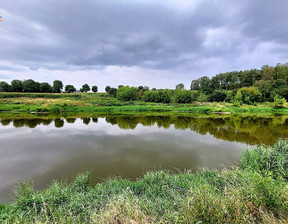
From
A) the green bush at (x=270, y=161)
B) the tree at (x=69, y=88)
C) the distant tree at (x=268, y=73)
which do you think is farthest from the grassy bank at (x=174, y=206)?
the tree at (x=69, y=88)

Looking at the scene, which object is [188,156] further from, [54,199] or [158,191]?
[54,199]

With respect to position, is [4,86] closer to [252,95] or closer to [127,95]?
[127,95]

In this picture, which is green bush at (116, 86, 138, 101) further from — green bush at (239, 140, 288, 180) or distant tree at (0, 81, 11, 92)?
green bush at (239, 140, 288, 180)

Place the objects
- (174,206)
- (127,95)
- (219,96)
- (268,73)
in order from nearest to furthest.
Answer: (174,206)
(219,96)
(127,95)
(268,73)

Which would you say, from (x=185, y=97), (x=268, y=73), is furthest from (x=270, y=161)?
(x=268, y=73)

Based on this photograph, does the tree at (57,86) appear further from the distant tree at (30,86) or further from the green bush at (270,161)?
the green bush at (270,161)

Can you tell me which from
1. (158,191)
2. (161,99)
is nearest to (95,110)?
(161,99)

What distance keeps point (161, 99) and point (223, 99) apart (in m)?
24.1

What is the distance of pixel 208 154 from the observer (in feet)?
30.0

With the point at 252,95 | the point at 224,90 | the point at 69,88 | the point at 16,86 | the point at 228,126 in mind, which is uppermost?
the point at 224,90

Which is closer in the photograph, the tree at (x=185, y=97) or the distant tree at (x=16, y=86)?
the tree at (x=185, y=97)

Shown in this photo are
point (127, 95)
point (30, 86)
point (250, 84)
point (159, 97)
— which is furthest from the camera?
point (250, 84)

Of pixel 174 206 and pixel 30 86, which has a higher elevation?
pixel 30 86

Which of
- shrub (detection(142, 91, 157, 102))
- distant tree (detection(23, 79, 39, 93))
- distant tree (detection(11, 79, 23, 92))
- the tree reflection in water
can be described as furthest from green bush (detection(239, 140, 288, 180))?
distant tree (detection(11, 79, 23, 92))
